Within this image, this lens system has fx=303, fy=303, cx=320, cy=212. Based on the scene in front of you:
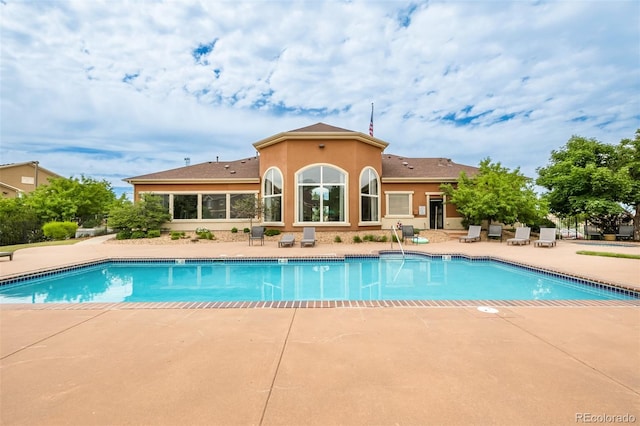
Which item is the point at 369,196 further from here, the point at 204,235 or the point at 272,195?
the point at 204,235

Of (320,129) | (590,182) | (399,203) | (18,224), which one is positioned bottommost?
(18,224)

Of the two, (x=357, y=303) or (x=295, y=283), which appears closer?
(x=357, y=303)

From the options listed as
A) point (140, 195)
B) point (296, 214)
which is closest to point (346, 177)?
point (296, 214)

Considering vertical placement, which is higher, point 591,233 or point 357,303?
point 591,233

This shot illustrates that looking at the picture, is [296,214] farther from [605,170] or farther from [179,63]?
[605,170]

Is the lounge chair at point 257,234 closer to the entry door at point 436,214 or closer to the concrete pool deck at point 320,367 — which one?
the concrete pool deck at point 320,367

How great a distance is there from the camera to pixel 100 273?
31.1 feet

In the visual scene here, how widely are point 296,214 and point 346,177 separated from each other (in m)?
3.44

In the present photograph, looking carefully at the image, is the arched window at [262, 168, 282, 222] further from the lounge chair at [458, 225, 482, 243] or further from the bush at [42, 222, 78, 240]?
the bush at [42, 222, 78, 240]

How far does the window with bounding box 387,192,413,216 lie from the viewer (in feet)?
64.1

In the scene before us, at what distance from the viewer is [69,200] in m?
Result: 19.7

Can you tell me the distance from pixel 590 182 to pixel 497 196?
659 centimetres

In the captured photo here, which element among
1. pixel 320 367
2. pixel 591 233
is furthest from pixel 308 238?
pixel 591 233

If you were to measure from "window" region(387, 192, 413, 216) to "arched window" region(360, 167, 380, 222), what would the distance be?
1577mm
